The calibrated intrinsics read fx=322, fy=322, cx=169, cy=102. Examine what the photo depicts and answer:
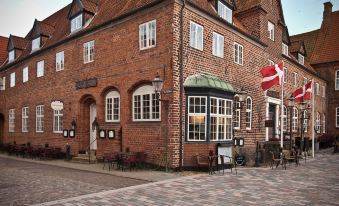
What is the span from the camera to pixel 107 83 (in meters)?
16.3

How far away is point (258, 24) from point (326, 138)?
16.1 m

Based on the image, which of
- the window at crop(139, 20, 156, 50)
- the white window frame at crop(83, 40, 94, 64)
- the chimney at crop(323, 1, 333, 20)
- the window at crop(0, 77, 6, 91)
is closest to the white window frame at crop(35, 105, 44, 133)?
the white window frame at crop(83, 40, 94, 64)

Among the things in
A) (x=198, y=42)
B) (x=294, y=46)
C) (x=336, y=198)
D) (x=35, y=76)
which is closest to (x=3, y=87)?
(x=35, y=76)

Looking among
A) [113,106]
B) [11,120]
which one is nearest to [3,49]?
[11,120]

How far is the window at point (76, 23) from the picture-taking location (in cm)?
1914

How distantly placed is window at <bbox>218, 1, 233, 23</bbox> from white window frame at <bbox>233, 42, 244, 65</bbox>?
1.41 m

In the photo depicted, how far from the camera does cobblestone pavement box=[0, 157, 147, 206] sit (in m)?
8.41

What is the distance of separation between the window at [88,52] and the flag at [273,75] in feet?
30.0

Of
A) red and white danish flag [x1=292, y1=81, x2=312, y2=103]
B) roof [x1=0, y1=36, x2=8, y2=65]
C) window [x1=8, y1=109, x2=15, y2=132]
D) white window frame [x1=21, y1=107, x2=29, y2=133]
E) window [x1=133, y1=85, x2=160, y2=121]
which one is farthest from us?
roof [x1=0, y1=36, x2=8, y2=65]

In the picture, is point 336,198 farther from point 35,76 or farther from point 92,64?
point 35,76

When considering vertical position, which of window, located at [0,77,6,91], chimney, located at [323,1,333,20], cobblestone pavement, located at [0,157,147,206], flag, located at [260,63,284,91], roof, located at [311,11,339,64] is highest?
chimney, located at [323,1,333,20]

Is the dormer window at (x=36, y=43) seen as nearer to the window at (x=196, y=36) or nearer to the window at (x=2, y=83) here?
the window at (x=2, y=83)

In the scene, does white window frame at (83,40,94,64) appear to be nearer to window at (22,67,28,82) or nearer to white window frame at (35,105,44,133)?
white window frame at (35,105,44,133)

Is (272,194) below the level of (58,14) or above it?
below
